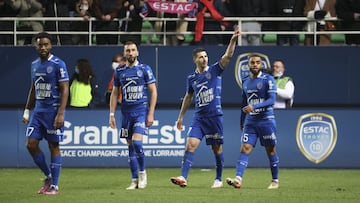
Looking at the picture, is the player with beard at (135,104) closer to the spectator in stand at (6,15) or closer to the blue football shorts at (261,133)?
the blue football shorts at (261,133)

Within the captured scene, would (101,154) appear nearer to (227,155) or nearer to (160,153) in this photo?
(160,153)

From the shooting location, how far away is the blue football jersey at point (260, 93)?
1541cm

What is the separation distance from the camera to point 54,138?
14023mm

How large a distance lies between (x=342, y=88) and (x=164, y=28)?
4.23 meters

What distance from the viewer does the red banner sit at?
2111cm

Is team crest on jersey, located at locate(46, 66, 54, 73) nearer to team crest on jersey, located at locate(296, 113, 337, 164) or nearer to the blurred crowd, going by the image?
the blurred crowd

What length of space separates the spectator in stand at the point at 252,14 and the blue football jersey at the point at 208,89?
6342 millimetres

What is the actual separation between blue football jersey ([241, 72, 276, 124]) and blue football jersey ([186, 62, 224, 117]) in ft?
1.61

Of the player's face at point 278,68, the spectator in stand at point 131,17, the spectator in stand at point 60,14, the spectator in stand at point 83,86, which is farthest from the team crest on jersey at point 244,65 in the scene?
the spectator in stand at point 60,14

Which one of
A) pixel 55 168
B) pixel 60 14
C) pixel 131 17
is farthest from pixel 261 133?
pixel 60 14

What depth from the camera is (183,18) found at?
850 inches

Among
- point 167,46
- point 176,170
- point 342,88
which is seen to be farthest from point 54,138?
point 342,88

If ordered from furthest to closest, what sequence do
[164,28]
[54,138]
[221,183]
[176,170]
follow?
1. [164,28]
2. [176,170]
3. [221,183]
4. [54,138]

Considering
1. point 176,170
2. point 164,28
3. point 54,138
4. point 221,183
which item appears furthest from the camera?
point 164,28
